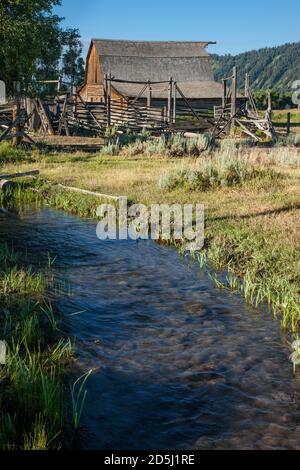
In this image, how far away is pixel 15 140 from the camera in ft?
71.0

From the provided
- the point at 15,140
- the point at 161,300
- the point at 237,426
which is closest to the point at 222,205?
the point at 161,300

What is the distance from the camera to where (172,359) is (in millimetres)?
5234

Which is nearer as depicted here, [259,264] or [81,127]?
[259,264]

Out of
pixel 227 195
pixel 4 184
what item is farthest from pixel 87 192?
pixel 227 195

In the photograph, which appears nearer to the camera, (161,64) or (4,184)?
(4,184)

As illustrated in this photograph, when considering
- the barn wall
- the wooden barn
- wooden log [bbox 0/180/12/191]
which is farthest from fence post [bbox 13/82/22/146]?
the barn wall

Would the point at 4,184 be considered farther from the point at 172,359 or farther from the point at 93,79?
the point at 93,79

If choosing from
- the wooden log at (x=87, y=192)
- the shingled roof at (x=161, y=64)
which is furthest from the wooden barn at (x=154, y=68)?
the wooden log at (x=87, y=192)

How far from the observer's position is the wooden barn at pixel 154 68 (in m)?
42.6

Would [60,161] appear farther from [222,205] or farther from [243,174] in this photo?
[222,205]

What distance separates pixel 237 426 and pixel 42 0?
2034cm

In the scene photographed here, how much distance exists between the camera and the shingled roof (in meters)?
43.6

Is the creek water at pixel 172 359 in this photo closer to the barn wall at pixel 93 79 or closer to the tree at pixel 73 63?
the barn wall at pixel 93 79

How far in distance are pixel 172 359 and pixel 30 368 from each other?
1.42m
